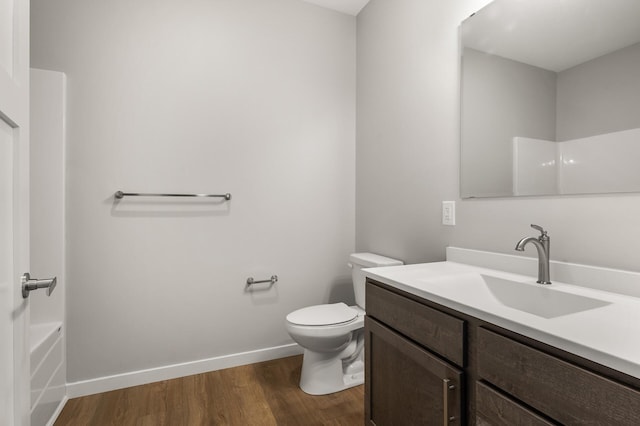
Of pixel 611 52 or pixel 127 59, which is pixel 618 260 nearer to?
pixel 611 52

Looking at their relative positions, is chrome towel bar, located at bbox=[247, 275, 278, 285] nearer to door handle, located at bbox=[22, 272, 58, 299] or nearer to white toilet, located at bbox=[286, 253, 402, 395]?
white toilet, located at bbox=[286, 253, 402, 395]

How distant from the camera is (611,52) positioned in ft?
3.29

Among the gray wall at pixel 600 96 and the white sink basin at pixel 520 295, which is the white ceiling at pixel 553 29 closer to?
the gray wall at pixel 600 96

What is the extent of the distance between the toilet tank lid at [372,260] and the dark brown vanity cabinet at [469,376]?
0.58 metres

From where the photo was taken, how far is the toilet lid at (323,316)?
5.77 ft

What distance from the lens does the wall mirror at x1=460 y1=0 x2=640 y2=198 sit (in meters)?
0.98

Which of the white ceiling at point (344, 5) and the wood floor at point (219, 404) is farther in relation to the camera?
the white ceiling at point (344, 5)

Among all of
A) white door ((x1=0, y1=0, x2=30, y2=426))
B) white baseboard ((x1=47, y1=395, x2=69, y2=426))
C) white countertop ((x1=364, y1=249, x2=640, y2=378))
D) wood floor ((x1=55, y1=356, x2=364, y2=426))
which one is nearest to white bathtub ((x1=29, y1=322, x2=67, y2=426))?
white baseboard ((x1=47, y1=395, x2=69, y2=426))

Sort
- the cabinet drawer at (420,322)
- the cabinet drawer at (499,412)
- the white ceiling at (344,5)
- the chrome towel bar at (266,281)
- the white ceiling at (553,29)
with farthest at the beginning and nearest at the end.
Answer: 1. the white ceiling at (344,5)
2. the chrome towel bar at (266,281)
3. the white ceiling at (553,29)
4. the cabinet drawer at (420,322)
5. the cabinet drawer at (499,412)

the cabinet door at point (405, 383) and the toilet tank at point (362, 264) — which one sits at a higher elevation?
the toilet tank at point (362, 264)

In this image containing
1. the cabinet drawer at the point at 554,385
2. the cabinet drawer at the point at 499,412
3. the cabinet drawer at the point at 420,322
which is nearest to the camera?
the cabinet drawer at the point at 554,385

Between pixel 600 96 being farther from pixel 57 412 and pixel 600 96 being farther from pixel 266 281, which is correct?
pixel 57 412

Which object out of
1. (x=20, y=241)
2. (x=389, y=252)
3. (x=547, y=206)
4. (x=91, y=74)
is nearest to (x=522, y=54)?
(x=547, y=206)

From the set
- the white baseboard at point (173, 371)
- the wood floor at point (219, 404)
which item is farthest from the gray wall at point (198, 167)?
the wood floor at point (219, 404)
